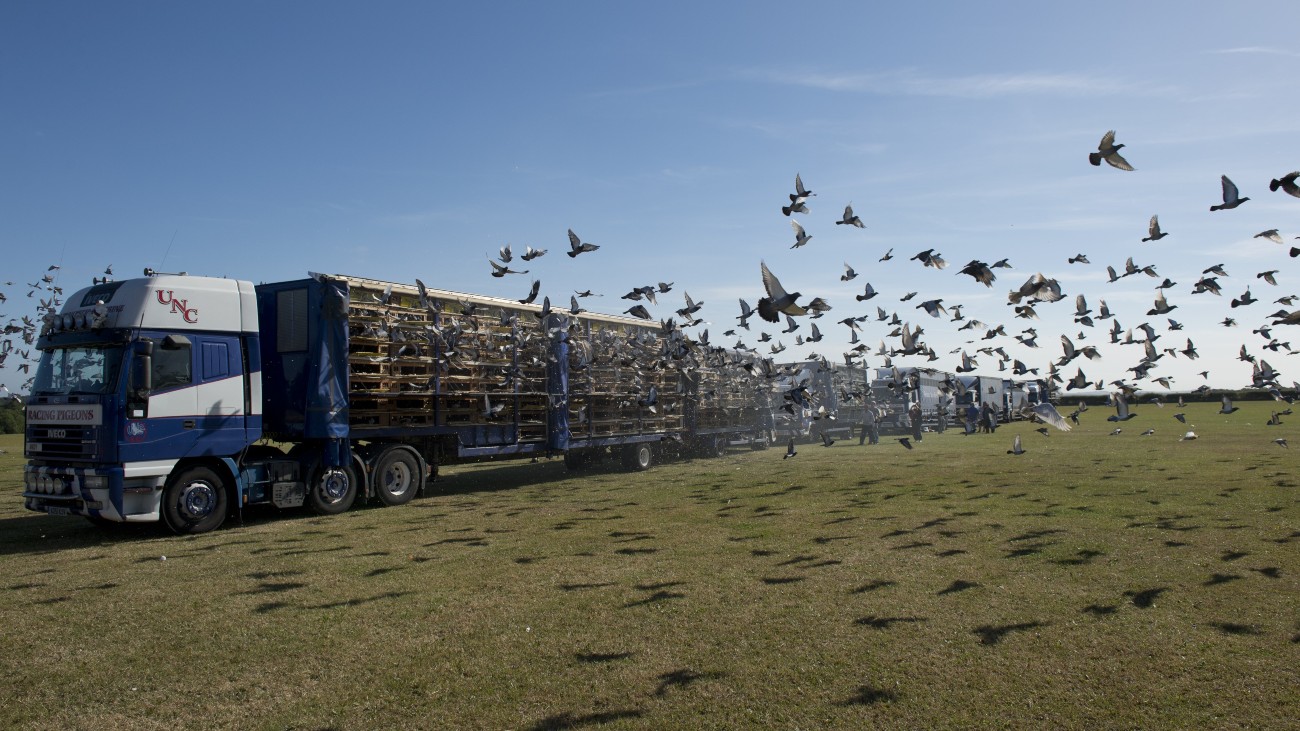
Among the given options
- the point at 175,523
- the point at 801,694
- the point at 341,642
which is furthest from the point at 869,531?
the point at 175,523

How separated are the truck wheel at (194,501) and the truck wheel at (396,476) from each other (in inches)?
116

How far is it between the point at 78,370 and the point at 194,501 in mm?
2554

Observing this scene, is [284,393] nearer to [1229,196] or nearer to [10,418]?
[1229,196]

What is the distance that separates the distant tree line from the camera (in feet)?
142

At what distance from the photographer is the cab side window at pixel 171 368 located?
12539 millimetres

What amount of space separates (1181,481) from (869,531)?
9288 millimetres

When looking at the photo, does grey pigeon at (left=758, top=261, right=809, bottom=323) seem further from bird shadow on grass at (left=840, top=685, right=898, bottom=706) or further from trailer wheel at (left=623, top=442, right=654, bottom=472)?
trailer wheel at (left=623, top=442, right=654, bottom=472)

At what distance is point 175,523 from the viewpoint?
12805 millimetres

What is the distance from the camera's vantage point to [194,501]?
42.8ft

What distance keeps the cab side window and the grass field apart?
2.35m

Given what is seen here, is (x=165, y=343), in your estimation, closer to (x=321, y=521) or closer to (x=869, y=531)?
(x=321, y=521)

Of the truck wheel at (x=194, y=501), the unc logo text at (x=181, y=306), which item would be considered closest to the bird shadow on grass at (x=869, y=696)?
the truck wheel at (x=194, y=501)

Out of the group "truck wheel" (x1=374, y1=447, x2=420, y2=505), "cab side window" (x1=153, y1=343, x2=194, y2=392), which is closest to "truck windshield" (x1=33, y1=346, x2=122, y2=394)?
"cab side window" (x1=153, y1=343, x2=194, y2=392)

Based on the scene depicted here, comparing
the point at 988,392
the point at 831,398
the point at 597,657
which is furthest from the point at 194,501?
the point at 988,392
